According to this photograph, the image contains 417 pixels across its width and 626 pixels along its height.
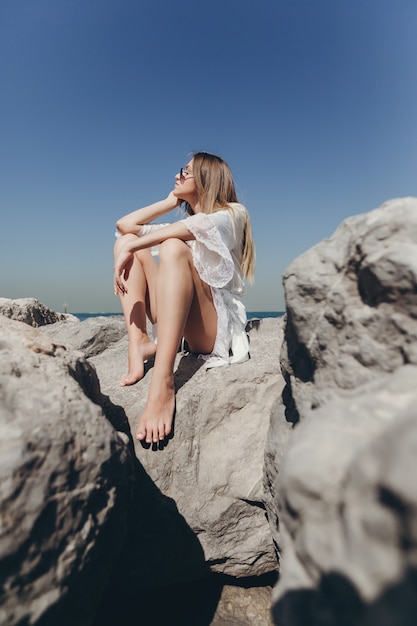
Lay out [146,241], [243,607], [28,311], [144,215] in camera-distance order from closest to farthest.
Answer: [243,607], [146,241], [144,215], [28,311]

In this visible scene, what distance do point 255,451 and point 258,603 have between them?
707mm

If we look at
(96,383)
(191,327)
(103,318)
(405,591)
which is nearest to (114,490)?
(96,383)

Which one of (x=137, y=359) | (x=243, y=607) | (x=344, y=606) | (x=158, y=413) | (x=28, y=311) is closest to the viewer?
(x=344, y=606)

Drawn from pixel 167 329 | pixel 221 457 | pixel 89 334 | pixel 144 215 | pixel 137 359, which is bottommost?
pixel 221 457

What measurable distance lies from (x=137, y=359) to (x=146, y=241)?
0.76 metres

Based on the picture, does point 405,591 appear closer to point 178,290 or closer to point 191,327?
point 178,290

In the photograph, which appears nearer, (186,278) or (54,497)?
(54,497)

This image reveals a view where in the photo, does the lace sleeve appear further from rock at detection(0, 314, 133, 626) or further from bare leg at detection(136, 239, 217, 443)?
rock at detection(0, 314, 133, 626)

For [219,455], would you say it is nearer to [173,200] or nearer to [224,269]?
[224,269]

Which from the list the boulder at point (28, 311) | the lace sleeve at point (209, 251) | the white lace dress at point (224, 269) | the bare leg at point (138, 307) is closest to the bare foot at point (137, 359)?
the bare leg at point (138, 307)

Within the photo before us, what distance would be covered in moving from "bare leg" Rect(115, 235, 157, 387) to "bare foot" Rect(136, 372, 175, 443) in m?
0.45

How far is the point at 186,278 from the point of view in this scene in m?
2.14

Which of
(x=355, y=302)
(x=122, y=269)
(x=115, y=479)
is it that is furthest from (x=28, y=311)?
(x=355, y=302)

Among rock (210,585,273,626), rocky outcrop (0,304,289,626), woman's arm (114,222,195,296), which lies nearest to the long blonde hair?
woman's arm (114,222,195,296)
